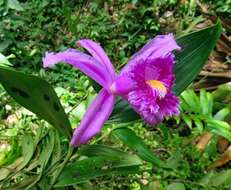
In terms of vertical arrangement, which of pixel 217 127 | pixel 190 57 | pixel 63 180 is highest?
pixel 190 57

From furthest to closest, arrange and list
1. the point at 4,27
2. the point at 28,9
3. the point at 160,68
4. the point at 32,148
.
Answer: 1. the point at 28,9
2. the point at 4,27
3. the point at 32,148
4. the point at 160,68

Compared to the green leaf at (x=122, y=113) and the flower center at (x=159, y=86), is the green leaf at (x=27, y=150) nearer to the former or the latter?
the green leaf at (x=122, y=113)

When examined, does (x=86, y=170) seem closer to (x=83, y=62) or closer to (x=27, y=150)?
(x=27, y=150)

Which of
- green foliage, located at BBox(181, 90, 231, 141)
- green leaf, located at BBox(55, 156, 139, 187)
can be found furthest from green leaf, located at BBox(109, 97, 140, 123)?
green foliage, located at BBox(181, 90, 231, 141)

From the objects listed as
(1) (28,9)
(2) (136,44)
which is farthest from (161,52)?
(1) (28,9)

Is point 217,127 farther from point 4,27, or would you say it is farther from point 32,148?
point 4,27

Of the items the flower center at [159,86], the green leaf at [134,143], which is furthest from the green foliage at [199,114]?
the flower center at [159,86]

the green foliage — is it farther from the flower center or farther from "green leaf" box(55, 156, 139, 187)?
the flower center
